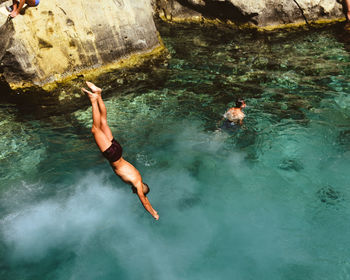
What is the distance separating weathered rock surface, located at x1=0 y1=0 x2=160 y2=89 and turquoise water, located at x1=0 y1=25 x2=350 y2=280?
1312 millimetres

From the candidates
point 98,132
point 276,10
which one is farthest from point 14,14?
point 276,10

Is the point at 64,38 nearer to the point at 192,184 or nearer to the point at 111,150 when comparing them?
the point at 111,150

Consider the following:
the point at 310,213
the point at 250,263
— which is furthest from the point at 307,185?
the point at 250,263

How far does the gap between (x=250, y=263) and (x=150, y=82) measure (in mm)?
6657

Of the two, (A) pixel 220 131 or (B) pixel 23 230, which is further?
(A) pixel 220 131

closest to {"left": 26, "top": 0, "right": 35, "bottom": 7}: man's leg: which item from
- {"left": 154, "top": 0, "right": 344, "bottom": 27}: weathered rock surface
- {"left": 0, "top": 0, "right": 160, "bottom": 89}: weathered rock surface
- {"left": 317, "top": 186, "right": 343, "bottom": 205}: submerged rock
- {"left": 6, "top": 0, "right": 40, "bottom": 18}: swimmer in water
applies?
{"left": 6, "top": 0, "right": 40, "bottom": 18}: swimmer in water

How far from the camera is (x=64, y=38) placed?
9.29 metres

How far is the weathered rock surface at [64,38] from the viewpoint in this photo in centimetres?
875

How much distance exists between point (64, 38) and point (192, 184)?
20.1ft

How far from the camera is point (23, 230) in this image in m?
6.46

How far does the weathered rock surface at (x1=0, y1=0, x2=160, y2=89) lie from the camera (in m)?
8.75

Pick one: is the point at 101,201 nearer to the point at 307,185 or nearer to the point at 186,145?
the point at 186,145

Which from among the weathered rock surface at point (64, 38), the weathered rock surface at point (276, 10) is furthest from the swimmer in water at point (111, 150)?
the weathered rock surface at point (276, 10)

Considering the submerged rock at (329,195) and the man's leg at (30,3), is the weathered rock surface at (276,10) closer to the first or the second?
the man's leg at (30,3)
